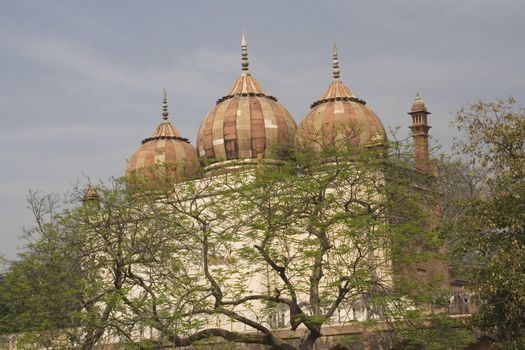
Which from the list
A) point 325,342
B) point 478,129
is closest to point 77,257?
point 325,342

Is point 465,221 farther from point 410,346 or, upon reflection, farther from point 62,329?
point 62,329

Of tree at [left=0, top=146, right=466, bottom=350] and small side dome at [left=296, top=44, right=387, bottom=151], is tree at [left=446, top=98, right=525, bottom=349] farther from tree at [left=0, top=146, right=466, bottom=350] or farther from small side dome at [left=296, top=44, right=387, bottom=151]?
small side dome at [left=296, top=44, right=387, bottom=151]

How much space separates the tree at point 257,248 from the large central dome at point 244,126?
697 cm

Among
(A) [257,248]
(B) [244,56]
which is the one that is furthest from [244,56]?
(A) [257,248]

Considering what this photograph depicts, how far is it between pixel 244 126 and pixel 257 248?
9.53 meters

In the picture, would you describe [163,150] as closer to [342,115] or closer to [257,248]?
[342,115]

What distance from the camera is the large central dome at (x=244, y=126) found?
25125 millimetres

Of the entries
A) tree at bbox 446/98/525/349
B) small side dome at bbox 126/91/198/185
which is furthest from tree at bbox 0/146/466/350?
small side dome at bbox 126/91/198/185

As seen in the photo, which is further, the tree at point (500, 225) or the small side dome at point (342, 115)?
the small side dome at point (342, 115)

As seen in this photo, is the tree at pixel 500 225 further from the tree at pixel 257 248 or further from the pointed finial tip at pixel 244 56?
the pointed finial tip at pixel 244 56

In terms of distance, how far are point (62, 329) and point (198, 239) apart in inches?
131

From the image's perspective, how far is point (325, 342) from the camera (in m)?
18.3

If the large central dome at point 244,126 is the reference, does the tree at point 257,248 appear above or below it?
below

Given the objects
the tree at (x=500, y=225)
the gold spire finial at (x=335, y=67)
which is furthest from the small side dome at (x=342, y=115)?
the tree at (x=500, y=225)
